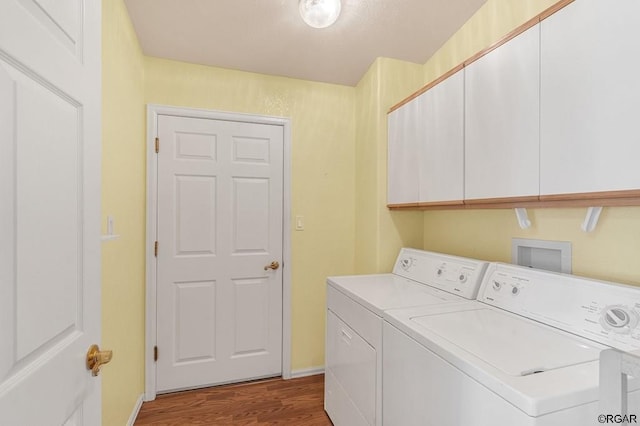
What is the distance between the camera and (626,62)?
89cm

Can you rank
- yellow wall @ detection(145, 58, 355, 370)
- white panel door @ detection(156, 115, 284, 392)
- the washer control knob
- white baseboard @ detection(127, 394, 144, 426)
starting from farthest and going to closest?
yellow wall @ detection(145, 58, 355, 370) < white panel door @ detection(156, 115, 284, 392) < the washer control knob < white baseboard @ detection(127, 394, 144, 426)

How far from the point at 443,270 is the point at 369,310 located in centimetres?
55

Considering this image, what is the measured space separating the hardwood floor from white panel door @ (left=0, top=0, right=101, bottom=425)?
4.30 feet

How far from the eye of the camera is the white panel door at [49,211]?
0.54 m

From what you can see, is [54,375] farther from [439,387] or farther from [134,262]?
[134,262]

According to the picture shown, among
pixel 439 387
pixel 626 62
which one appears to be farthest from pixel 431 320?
pixel 626 62

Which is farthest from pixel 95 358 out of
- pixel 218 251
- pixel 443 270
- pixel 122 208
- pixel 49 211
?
pixel 443 270

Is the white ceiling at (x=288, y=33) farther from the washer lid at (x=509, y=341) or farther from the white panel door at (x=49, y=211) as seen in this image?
the washer lid at (x=509, y=341)

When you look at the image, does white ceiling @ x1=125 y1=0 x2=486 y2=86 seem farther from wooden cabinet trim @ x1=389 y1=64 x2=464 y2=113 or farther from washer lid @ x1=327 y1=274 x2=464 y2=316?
washer lid @ x1=327 y1=274 x2=464 y2=316

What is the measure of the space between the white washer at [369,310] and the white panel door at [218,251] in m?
0.70

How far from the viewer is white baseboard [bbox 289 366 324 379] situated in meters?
2.43

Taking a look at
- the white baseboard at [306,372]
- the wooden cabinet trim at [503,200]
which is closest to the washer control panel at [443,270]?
the wooden cabinet trim at [503,200]

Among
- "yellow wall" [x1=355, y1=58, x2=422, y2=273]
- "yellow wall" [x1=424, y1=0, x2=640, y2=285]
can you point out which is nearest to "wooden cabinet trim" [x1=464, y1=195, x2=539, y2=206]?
"yellow wall" [x1=424, y1=0, x2=640, y2=285]

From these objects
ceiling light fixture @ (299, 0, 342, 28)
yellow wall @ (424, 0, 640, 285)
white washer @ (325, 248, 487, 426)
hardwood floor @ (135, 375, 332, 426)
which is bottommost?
hardwood floor @ (135, 375, 332, 426)
